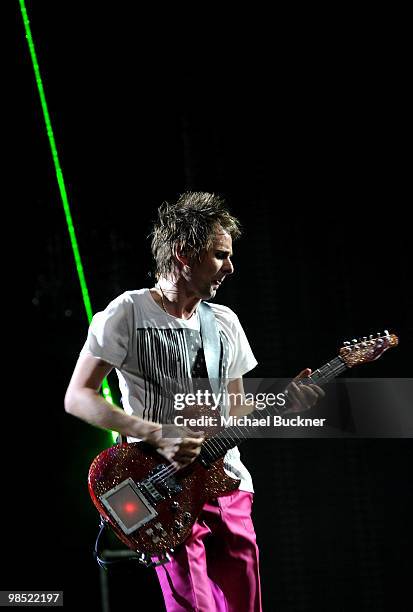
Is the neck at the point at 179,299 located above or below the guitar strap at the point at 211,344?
above

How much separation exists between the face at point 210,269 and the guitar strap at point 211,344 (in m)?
0.08

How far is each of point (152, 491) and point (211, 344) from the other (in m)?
0.47

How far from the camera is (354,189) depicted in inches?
118

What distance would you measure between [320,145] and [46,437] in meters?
1.80

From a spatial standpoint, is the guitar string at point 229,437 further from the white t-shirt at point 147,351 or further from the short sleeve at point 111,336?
the short sleeve at point 111,336

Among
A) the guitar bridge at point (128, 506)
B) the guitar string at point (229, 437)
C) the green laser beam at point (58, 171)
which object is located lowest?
the guitar bridge at point (128, 506)

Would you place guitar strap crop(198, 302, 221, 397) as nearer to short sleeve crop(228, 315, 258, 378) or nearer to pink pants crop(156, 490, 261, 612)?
short sleeve crop(228, 315, 258, 378)

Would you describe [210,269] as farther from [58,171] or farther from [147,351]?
[58,171]

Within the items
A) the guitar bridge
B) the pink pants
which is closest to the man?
the pink pants

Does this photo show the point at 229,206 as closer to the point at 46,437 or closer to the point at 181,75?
the point at 181,75

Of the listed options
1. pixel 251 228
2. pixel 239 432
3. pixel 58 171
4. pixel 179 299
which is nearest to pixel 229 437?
pixel 239 432

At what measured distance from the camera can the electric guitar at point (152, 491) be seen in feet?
5.82

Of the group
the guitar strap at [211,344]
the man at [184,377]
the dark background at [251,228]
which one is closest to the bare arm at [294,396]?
the man at [184,377]

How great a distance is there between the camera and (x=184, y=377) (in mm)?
1934
